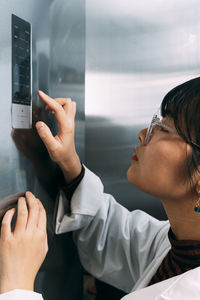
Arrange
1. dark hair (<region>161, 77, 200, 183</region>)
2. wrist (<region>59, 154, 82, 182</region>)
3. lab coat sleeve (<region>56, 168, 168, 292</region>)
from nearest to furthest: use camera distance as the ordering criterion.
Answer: dark hair (<region>161, 77, 200, 183</region>) → wrist (<region>59, 154, 82, 182</region>) → lab coat sleeve (<region>56, 168, 168, 292</region>)

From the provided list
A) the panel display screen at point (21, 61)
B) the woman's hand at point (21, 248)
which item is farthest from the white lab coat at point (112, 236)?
the panel display screen at point (21, 61)

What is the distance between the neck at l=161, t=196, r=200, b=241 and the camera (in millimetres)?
901

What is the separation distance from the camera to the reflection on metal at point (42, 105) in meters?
0.73

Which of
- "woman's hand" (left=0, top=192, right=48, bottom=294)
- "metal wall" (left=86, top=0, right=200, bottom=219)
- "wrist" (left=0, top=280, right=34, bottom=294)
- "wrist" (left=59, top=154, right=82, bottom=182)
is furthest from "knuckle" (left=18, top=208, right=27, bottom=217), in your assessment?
"metal wall" (left=86, top=0, right=200, bottom=219)

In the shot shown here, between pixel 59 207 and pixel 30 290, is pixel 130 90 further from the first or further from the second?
pixel 30 290

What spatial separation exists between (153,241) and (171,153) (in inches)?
15.5

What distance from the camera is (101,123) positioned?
4.17 ft

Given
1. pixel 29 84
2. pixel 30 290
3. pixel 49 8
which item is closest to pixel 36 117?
pixel 29 84

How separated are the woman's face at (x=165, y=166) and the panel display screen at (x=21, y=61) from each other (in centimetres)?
33

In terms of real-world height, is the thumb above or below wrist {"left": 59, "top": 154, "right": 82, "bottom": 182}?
above

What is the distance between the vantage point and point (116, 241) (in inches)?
44.3

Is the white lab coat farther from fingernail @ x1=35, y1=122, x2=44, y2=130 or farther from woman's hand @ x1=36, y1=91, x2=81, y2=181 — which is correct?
fingernail @ x1=35, y1=122, x2=44, y2=130

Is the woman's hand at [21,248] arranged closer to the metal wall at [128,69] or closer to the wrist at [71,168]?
the wrist at [71,168]

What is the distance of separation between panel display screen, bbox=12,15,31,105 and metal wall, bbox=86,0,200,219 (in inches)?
18.4
